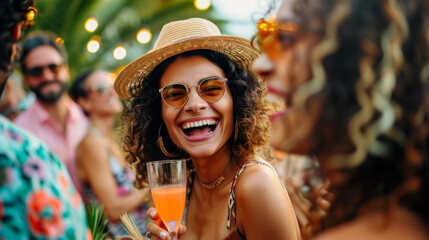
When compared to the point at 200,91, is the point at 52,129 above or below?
below

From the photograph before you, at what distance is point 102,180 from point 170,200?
89.6 inches

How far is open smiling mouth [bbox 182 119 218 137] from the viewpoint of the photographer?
2520 millimetres

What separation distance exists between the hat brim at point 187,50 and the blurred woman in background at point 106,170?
159 cm

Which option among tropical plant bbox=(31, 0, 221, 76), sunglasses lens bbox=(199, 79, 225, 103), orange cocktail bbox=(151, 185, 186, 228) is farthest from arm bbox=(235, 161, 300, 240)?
tropical plant bbox=(31, 0, 221, 76)

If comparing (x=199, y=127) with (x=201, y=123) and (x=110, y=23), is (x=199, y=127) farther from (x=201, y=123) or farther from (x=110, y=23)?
(x=110, y=23)

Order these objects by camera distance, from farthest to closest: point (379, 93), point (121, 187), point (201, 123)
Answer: point (121, 187)
point (201, 123)
point (379, 93)

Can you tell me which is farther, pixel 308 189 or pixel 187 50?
pixel 187 50

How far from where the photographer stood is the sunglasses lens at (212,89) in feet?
8.37

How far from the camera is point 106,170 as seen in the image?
14.5 ft

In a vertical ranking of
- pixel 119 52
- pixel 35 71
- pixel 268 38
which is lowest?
pixel 268 38

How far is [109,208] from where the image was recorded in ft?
14.2

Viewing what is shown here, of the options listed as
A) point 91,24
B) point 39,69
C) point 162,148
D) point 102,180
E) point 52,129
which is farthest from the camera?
point 91,24

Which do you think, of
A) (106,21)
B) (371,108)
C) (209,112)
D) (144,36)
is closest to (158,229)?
(209,112)

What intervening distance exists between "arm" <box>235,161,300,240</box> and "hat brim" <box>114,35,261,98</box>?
2.82 feet
